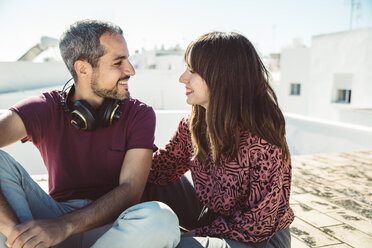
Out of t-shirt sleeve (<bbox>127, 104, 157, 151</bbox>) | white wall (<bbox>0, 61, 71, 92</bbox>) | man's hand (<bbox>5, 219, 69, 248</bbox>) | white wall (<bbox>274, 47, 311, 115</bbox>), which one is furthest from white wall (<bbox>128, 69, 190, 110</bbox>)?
man's hand (<bbox>5, 219, 69, 248</bbox>)

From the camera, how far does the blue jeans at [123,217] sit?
46.0 inches

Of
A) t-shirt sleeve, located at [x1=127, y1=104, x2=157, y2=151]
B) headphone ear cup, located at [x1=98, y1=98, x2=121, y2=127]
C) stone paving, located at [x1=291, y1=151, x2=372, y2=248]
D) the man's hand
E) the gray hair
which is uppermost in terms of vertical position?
the gray hair

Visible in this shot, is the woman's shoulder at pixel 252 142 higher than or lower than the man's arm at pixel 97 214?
higher

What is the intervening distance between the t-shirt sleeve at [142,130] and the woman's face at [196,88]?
0.91 ft

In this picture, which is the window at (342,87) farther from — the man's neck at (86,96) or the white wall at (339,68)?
the man's neck at (86,96)

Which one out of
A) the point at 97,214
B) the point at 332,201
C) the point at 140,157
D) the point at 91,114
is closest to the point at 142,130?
the point at 140,157

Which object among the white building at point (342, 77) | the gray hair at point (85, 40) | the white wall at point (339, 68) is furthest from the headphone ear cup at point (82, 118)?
the white wall at point (339, 68)

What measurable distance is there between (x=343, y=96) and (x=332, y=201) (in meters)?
11.4

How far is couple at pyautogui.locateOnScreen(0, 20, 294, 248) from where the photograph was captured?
48.4 inches

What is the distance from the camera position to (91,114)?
5.14ft

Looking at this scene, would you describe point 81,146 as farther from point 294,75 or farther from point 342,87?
point 294,75

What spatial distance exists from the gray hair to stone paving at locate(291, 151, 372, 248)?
1.56 meters

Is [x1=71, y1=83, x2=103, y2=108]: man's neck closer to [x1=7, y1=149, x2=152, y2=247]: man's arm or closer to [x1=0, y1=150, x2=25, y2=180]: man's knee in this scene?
[x1=7, y1=149, x2=152, y2=247]: man's arm

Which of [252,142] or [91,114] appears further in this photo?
[91,114]
